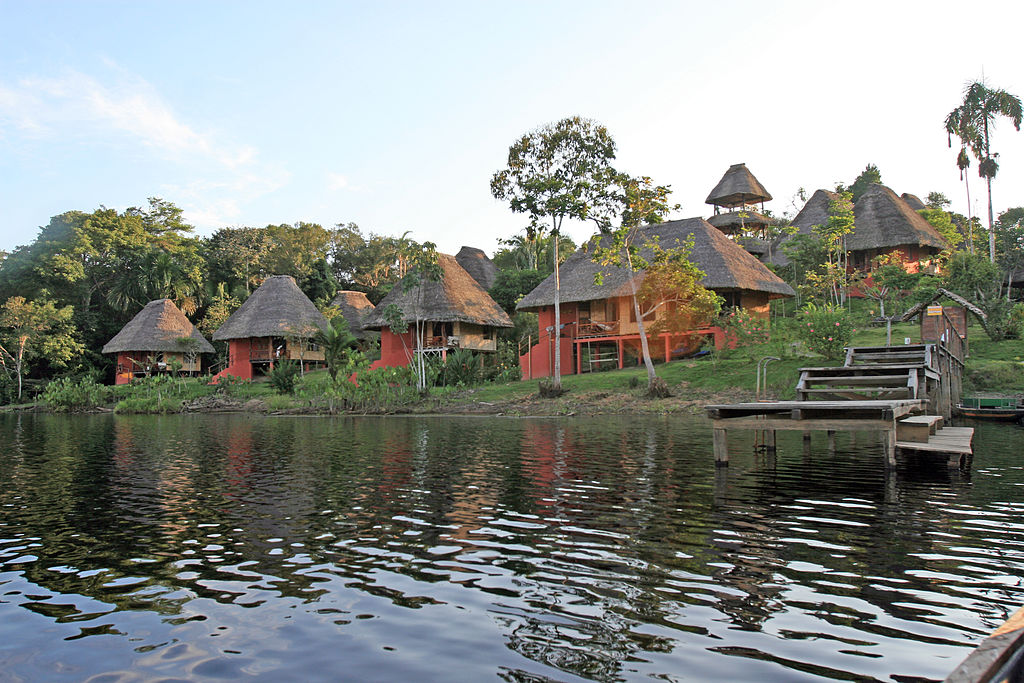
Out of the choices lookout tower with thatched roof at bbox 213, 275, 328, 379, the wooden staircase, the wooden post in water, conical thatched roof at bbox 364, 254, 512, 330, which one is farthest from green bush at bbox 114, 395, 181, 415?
the wooden post in water

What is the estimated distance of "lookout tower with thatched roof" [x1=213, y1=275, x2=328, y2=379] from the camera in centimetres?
4094

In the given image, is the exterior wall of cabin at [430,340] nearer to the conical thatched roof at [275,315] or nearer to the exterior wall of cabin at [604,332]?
the exterior wall of cabin at [604,332]

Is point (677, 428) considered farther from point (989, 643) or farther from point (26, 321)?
point (26, 321)

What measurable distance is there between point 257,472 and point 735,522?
7681mm

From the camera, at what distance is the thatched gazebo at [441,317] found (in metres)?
35.6

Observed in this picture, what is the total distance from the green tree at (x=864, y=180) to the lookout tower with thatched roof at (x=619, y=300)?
93.6 ft

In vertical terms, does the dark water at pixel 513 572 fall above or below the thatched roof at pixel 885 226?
below

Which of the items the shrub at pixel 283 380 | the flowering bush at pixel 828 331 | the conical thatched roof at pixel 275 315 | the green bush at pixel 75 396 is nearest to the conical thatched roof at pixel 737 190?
the flowering bush at pixel 828 331

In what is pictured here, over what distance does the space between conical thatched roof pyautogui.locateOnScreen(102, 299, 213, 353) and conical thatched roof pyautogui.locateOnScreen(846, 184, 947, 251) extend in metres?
39.6

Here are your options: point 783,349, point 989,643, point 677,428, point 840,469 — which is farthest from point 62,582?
point 783,349

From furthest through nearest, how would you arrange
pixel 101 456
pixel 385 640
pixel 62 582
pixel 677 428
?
pixel 677 428
pixel 101 456
pixel 62 582
pixel 385 640

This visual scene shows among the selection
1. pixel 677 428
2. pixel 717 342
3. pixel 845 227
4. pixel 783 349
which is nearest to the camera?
pixel 677 428

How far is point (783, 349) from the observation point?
85.5 feet

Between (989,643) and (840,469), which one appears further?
A: (840,469)
